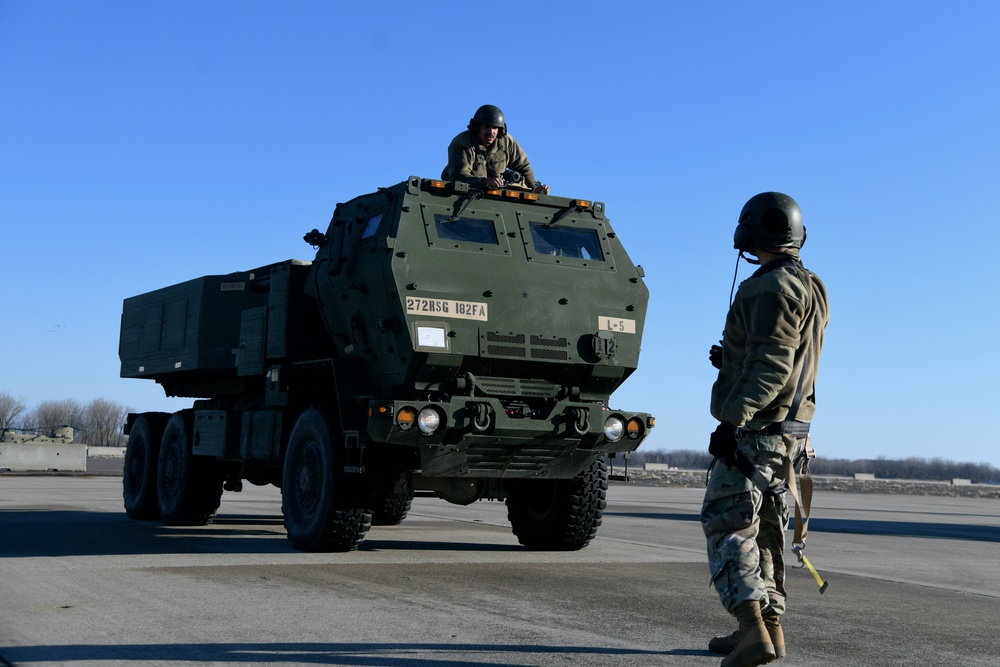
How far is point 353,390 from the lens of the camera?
33.8 ft

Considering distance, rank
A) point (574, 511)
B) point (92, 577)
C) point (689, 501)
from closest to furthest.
Result: point (92, 577) < point (574, 511) < point (689, 501)

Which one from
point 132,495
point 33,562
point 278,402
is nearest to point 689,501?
point 132,495

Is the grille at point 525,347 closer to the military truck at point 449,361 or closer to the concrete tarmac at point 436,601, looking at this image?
the military truck at point 449,361

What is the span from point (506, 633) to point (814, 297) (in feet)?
7.60

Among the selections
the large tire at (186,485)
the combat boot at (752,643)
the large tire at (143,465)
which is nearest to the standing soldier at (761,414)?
the combat boot at (752,643)

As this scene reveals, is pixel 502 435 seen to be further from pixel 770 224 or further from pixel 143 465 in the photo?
pixel 143 465

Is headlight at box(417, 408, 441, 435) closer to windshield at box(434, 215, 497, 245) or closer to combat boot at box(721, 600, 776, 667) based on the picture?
windshield at box(434, 215, 497, 245)

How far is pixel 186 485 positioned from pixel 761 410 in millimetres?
9372

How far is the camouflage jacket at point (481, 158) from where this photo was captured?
36.8 ft

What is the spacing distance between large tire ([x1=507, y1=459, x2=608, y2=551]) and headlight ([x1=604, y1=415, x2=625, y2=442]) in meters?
0.73

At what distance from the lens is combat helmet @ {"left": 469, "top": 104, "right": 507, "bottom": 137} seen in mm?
11234

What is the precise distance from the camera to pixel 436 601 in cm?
727

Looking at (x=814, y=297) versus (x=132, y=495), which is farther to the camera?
(x=132, y=495)

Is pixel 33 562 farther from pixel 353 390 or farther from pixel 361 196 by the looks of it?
pixel 361 196
